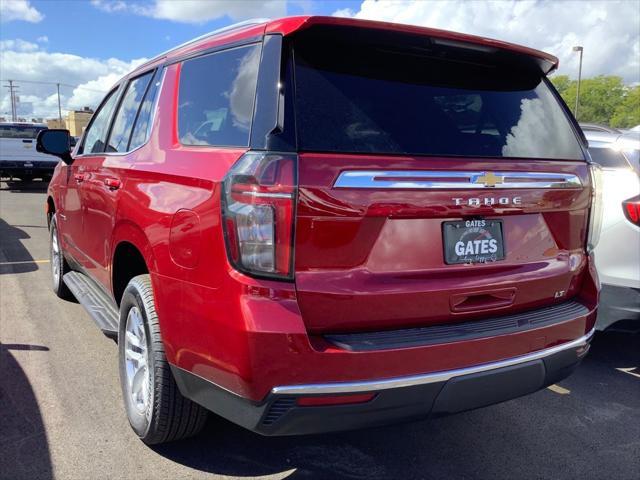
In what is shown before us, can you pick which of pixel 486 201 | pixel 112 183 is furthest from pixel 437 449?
pixel 112 183

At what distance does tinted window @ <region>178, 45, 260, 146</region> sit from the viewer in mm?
2277

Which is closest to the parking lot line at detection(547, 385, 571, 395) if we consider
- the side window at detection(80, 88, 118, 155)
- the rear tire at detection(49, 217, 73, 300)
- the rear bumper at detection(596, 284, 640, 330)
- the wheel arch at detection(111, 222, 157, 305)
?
the rear bumper at detection(596, 284, 640, 330)

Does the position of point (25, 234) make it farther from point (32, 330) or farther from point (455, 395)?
point (455, 395)

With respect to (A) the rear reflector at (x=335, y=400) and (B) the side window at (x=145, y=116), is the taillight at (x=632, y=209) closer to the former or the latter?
(A) the rear reflector at (x=335, y=400)

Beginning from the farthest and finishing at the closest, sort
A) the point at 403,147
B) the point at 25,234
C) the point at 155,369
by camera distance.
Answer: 1. the point at 25,234
2. the point at 155,369
3. the point at 403,147

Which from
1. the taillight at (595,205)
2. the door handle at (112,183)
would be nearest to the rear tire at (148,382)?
the door handle at (112,183)

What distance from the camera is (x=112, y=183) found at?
3316mm

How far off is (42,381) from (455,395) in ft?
9.04

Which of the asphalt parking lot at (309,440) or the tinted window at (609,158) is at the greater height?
the tinted window at (609,158)

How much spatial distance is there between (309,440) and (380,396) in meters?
1.14

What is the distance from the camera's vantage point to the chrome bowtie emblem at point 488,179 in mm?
2324

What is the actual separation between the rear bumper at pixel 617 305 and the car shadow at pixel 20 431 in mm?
3566

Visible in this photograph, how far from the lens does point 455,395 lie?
2.26 metres

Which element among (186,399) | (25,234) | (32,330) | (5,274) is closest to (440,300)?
(186,399)
